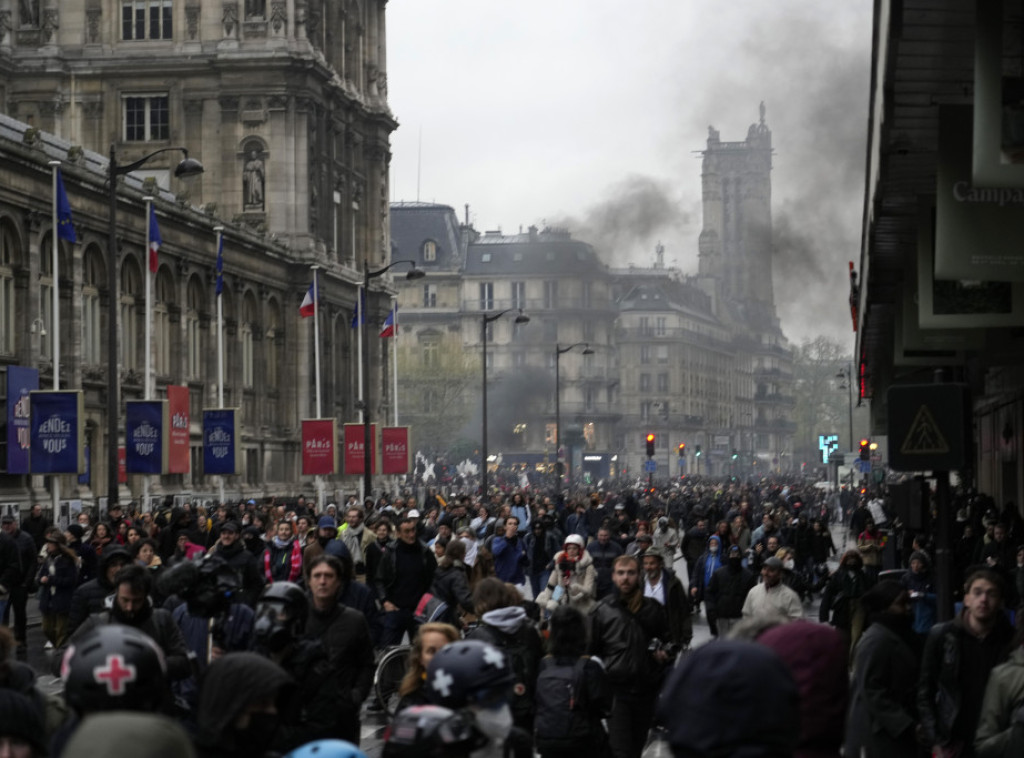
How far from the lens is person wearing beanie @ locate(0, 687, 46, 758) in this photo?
23.4ft

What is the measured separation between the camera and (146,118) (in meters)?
82.0

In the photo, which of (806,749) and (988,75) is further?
(988,75)

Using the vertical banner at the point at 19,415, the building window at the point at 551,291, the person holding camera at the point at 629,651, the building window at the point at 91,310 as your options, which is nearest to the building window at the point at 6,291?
the building window at the point at 91,310

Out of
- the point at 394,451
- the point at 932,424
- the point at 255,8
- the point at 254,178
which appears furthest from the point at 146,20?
the point at 932,424

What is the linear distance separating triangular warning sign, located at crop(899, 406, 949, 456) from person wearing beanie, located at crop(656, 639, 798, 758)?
7.47 metres

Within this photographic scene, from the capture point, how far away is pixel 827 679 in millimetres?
7426

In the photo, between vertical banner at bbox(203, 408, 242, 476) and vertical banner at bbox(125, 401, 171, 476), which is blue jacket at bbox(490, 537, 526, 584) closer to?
vertical banner at bbox(125, 401, 171, 476)

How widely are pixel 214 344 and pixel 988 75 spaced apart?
58.9 meters

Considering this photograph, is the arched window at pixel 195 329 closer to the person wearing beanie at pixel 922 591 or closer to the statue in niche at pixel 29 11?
the statue in niche at pixel 29 11

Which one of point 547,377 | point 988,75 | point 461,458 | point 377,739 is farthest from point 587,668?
point 547,377

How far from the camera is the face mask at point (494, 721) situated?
7473 millimetres

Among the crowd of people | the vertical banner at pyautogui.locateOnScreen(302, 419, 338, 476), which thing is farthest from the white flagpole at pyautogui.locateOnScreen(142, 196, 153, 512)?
the crowd of people

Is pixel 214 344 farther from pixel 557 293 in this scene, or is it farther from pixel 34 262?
pixel 557 293

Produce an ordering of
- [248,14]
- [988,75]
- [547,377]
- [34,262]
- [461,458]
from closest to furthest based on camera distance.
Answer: [988,75], [34,262], [248,14], [461,458], [547,377]
